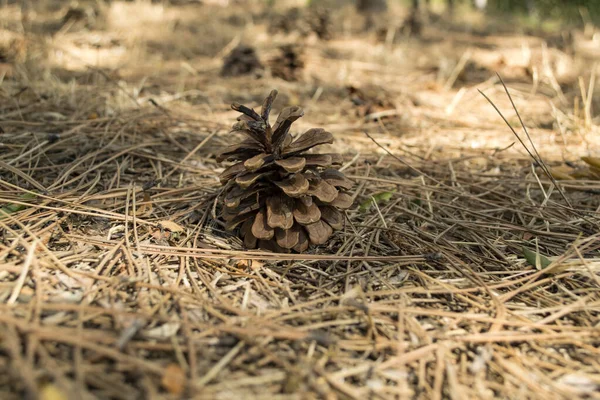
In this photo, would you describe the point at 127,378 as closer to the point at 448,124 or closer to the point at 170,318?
the point at 170,318

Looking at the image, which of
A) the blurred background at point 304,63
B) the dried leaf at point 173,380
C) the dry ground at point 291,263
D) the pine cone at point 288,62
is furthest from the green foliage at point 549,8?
the dried leaf at point 173,380

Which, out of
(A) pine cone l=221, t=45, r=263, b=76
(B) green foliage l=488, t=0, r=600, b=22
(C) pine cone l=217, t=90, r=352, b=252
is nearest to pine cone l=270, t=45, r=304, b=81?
(A) pine cone l=221, t=45, r=263, b=76

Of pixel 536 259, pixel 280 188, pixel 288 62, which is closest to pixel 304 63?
pixel 288 62

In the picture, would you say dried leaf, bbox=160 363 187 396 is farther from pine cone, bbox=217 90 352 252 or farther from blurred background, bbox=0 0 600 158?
blurred background, bbox=0 0 600 158

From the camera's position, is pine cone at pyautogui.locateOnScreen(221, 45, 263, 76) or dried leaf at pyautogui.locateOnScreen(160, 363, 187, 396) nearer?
dried leaf at pyautogui.locateOnScreen(160, 363, 187, 396)

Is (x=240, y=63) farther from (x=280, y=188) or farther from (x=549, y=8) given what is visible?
(x=549, y=8)

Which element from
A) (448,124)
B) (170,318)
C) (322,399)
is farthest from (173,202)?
(448,124)
